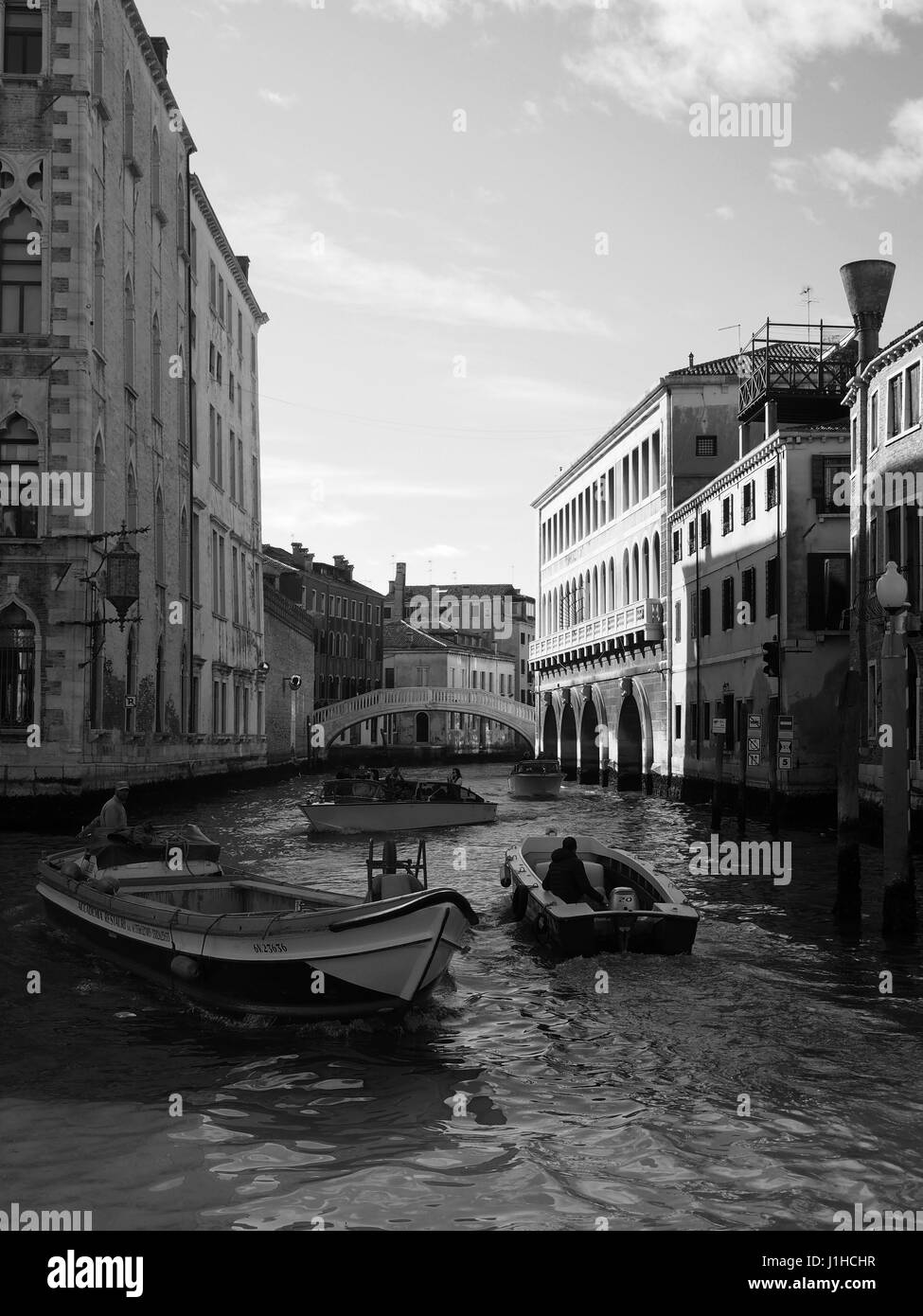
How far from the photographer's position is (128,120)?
2925 centimetres

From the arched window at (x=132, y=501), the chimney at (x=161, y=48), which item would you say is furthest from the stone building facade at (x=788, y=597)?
the chimney at (x=161, y=48)

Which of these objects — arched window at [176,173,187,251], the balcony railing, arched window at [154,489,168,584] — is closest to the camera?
arched window at [154,489,168,584]

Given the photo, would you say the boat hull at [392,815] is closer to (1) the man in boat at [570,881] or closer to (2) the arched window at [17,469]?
(2) the arched window at [17,469]

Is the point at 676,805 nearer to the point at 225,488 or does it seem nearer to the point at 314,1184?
the point at 225,488

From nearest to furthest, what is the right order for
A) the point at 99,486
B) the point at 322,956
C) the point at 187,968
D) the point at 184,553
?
1. the point at 322,956
2. the point at 187,968
3. the point at 99,486
4. the point at 184,553

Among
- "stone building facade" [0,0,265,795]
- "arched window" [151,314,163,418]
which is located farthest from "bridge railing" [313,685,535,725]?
"stone building facade" [0,0,265,795]

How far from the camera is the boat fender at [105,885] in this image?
12.3 meters

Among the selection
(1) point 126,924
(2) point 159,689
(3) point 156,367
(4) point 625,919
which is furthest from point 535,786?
(1) point 126,924

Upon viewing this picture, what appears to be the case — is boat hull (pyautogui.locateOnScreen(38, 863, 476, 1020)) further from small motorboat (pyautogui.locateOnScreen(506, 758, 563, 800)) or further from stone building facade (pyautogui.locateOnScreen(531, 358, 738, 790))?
small motorboat (pyautogui.locateOnScreen(506, 758, 563, 800))

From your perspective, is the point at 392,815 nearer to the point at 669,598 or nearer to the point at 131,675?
the point at 131,675

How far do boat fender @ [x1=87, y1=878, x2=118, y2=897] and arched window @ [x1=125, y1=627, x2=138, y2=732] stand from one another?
50.2ft

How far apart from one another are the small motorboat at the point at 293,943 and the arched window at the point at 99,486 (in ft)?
46.6

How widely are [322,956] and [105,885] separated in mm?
3573

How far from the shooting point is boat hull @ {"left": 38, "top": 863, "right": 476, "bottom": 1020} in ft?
31.3
